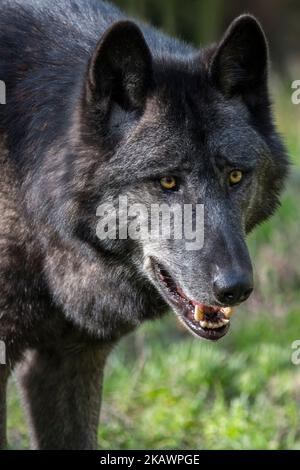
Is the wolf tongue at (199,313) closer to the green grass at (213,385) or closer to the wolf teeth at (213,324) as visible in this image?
the wolf teeth at (213,324)

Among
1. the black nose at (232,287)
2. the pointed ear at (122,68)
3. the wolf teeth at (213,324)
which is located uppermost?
the pointed ear at (122,68)

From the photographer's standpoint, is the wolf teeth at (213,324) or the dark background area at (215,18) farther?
the dark background area at (215,18)

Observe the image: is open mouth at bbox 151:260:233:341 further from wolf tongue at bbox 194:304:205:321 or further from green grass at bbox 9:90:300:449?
green grass at bbox 9:90:300:449

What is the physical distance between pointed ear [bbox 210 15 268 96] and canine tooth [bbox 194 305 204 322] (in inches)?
39.6

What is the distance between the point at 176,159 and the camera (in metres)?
4.16

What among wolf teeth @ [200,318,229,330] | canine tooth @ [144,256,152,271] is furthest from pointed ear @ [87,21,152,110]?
wolf teeth @ [200,318,229,330]

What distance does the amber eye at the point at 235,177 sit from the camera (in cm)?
427

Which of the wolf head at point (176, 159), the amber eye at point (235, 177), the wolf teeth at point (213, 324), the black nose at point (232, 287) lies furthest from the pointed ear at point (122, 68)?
the wolf teeth at point (213, 324)

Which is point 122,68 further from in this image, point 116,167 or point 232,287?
point 232,287

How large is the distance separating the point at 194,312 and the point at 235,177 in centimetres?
63

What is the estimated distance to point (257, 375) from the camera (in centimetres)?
680
